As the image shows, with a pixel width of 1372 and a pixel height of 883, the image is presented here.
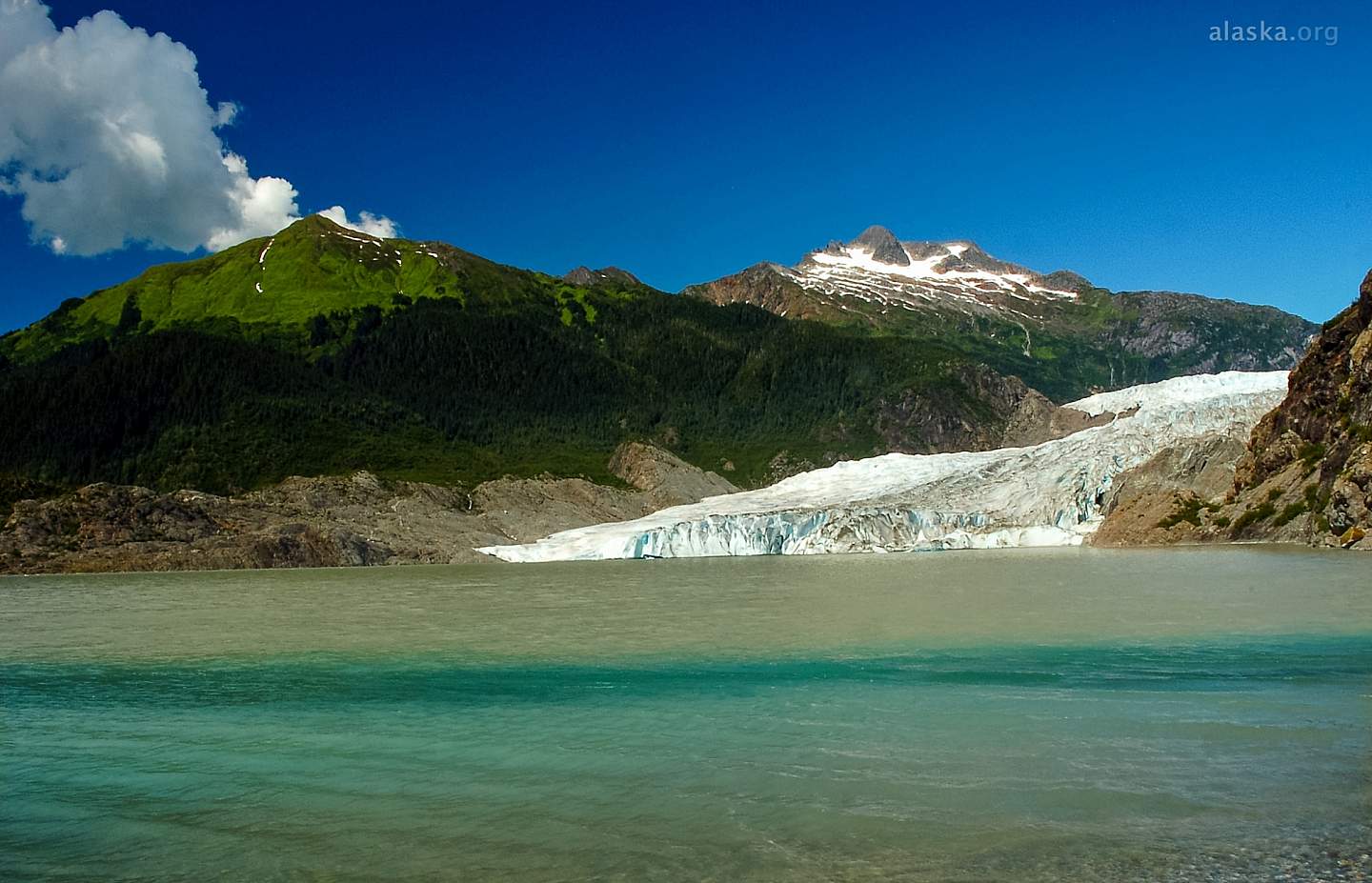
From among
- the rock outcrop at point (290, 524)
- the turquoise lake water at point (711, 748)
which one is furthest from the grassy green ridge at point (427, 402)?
the turquoise lake water at point (711, 748)

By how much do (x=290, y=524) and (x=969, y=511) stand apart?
59.3 metres

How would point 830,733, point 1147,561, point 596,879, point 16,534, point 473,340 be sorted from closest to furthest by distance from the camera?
point 596,879
point 830,733
point 1147,561
point 16,534
point 473,340

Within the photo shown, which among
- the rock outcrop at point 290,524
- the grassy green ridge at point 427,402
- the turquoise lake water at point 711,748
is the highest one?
the grassy green ridge at point 427,402

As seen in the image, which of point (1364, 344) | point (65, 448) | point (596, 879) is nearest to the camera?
point (596, 879)

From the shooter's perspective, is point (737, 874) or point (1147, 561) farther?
point (1147, 561)

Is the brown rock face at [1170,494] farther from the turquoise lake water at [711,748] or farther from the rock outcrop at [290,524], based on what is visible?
the rock outcrop at [290,524]

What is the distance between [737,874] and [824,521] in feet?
266

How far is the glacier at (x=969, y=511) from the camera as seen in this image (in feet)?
279

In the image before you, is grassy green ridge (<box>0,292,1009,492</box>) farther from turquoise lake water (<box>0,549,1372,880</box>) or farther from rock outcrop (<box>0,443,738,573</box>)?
turquoise lake water (<box>0,549,1372,880</box>)

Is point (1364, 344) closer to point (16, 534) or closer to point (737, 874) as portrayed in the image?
point (737, 874)

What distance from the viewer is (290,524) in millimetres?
91938

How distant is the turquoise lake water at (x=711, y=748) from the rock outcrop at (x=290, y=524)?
185 ft

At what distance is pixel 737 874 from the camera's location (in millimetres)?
9219

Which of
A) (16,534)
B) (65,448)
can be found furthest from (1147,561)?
(65,448)
